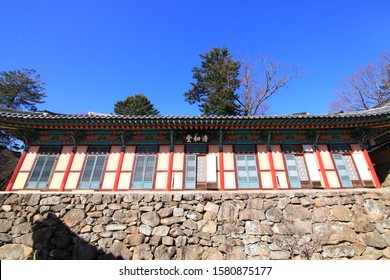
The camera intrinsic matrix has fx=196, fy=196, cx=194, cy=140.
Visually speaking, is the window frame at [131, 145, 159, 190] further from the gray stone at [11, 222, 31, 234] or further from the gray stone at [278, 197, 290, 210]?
the gray stone at [278, 197, 290, 210]

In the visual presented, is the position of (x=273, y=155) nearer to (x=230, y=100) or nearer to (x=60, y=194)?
(x=60, y=194)

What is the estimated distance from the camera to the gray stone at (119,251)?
7191 mm

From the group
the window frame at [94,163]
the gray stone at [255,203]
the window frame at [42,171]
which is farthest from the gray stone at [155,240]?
the window frame at [42,171]

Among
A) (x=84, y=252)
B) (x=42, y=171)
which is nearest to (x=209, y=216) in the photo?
(x=84, y=252)

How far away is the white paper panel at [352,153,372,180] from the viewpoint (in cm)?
877

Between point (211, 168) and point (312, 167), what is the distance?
183 inches

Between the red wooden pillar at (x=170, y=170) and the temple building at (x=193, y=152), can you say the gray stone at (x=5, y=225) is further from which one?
the red wooden pillar at (x=170, y=170)

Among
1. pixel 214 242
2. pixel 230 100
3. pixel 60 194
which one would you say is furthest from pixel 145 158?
pixel 230 100

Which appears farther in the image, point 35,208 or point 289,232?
point 35,208

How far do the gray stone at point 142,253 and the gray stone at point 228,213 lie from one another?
2.87 m

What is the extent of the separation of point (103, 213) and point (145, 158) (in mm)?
2857

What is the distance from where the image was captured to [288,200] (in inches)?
317

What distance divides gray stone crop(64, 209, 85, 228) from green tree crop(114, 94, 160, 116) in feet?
55.3

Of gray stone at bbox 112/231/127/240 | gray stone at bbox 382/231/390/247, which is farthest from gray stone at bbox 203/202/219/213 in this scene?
gray stone at bbox 382/231/390/247
